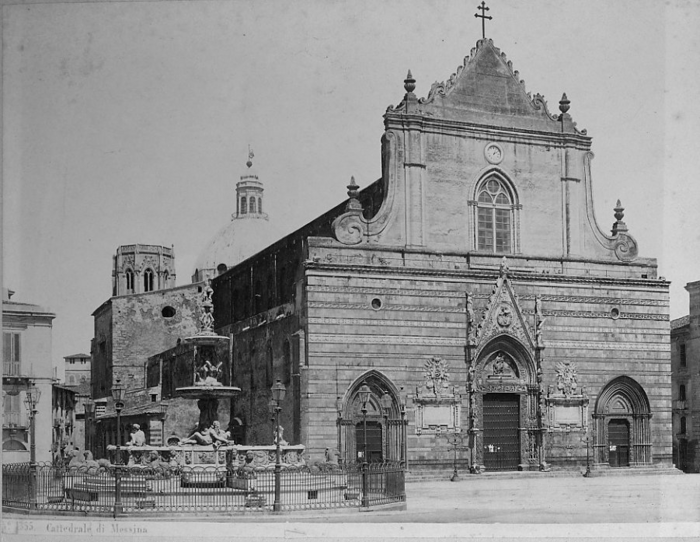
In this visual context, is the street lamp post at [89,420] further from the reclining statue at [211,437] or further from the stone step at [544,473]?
the reclining statue at [211,437]

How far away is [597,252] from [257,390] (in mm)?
12402

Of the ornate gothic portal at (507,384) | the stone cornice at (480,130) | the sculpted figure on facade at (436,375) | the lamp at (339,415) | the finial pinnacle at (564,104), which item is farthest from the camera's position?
the finial pinnacle at (564,104)

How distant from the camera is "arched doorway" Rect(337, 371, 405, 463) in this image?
34344 millimetres

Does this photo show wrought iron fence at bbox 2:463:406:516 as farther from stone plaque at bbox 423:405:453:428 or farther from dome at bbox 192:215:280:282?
dome at bbox 192:215:280:282

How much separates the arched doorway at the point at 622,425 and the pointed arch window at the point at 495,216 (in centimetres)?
567

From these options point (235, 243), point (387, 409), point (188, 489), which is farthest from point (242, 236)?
point (188, 489)

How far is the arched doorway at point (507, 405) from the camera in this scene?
119 feet

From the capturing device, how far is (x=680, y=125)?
27125mm

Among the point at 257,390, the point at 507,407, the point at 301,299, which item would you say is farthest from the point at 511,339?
the point at 257,390

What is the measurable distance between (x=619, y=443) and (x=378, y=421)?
8.29 m

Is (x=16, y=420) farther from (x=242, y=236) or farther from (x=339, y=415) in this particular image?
(x=242, y=236)

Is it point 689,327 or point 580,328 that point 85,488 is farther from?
point 689,327

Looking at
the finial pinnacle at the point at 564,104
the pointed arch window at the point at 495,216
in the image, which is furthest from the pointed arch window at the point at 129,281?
the finial pinnacle at the point at 564,104

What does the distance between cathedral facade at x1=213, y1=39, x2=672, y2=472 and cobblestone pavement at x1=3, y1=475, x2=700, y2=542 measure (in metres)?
7.33
